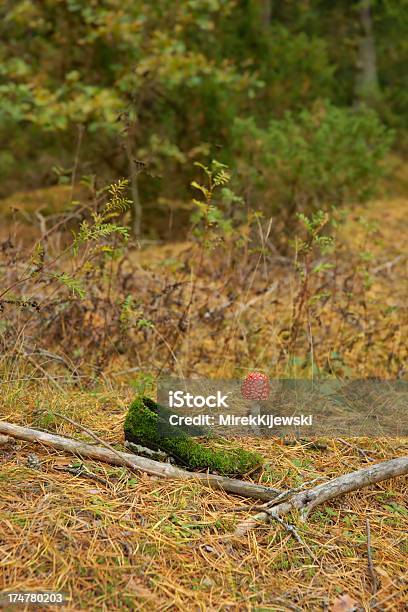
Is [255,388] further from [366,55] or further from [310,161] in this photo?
[366,55]

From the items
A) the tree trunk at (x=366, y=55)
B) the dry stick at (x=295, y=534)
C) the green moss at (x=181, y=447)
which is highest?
the tree trunk at (x=366, y=55)

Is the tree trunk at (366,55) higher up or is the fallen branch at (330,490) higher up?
the tree trunk at (366,55)

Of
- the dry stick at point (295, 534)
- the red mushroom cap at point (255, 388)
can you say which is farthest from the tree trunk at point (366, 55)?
the dry stick at point (295, 534)

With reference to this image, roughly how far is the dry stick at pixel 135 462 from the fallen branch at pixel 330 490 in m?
0.08

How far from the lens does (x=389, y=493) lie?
260 centimetres

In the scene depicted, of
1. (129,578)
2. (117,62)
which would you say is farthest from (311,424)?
(117,62)

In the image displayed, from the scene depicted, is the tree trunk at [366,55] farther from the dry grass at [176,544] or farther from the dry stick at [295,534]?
the dry stick at [295,534]

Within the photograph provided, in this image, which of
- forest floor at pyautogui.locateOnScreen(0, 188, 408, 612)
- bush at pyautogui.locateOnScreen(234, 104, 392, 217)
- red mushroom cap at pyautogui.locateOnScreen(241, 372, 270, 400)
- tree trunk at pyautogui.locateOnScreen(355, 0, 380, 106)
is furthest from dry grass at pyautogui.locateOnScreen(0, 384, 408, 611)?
tree trunk at pyautogui.locateOnScreen(355, 0, 380, 106)

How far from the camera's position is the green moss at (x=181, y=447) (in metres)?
2.52

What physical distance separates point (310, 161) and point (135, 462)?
4.20 m

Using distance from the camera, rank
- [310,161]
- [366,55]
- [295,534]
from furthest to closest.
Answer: [366,55] → [310,161] → [295,534]

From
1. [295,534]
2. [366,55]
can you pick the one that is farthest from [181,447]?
[366,55]

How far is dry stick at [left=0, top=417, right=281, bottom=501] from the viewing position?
7.94 feet

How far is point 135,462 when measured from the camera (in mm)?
2508
